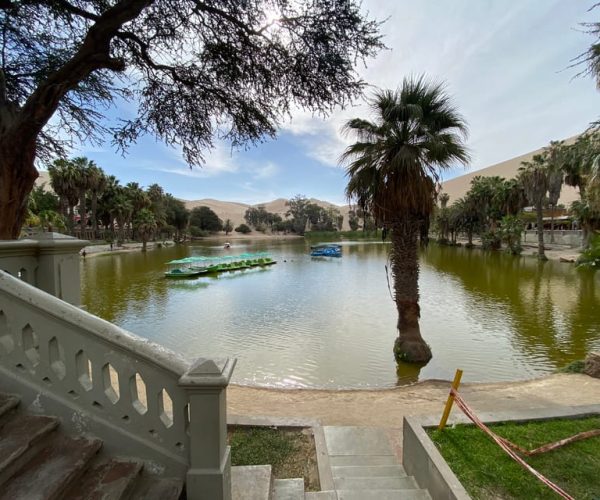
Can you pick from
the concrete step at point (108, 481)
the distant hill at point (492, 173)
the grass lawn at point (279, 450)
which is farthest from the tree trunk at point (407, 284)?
the distant hill at point (492, 173)

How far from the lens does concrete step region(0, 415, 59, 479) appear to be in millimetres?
2176

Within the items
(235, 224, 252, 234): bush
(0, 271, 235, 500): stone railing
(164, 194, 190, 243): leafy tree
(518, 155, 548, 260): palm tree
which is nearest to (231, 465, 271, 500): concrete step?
(0, 271, 235, 500): stone railing

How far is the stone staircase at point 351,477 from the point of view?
3170 mm

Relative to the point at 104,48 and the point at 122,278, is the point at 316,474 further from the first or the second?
the point at 122,278

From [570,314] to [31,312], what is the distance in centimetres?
1883

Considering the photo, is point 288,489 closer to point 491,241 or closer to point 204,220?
point 491,241

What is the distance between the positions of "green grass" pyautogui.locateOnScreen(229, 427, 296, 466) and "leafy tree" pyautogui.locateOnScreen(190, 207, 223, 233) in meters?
111

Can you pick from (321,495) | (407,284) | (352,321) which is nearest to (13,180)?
(321,495)

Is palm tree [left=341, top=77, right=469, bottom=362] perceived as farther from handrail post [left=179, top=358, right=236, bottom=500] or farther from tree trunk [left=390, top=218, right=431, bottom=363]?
handrail post [left=179, top=358, right=236, bottom=500]

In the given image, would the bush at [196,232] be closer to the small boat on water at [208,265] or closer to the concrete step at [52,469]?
the small boat on water at [208,265]

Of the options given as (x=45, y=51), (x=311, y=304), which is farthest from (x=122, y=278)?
(x=45, y=51)

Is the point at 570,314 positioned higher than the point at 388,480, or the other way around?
the point at 388,480

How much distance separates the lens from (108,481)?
2.33m

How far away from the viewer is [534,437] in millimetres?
3912
